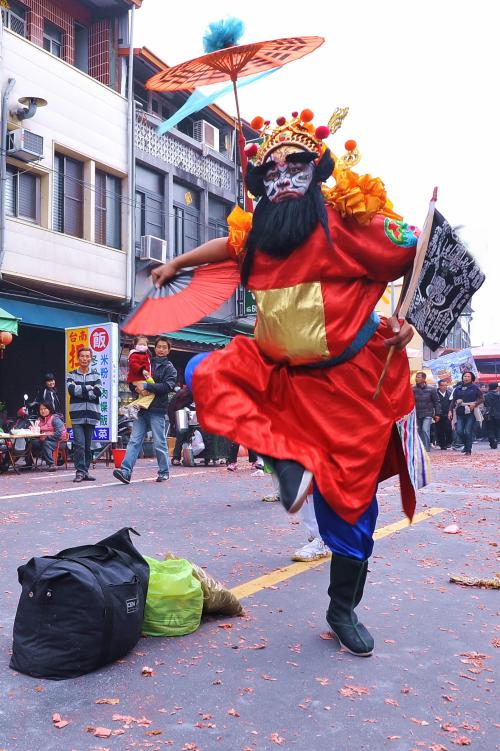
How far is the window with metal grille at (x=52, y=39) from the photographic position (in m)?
17.3

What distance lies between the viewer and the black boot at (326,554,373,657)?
321cm

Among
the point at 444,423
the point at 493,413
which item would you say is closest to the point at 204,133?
the point at 444,423

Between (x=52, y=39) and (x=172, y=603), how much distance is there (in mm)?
17328

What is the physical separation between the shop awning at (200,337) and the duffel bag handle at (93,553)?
16850 mm

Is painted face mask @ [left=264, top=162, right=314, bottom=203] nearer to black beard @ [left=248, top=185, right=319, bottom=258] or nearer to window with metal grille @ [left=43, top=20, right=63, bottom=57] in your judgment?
black beard @ [left=248, top=185, right=319, bottom=258]

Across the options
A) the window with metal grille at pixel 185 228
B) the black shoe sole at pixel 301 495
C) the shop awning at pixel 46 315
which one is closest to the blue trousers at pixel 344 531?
the black shoe sole at pixel 301 495

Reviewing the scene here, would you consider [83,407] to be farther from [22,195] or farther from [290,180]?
[22,195]

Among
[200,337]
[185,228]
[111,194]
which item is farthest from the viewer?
[185,228]

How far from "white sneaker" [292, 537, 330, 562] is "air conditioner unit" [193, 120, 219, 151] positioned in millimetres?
20310

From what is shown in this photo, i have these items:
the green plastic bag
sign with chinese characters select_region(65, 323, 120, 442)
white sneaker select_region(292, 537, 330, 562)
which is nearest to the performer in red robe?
the green plastic bag

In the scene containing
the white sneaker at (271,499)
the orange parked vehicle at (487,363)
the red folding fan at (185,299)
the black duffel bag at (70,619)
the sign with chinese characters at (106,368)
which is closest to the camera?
the black duffel bag at (70,619)

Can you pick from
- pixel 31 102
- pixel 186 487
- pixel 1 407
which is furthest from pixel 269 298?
pixel 31 102

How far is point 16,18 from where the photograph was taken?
53.5 ft

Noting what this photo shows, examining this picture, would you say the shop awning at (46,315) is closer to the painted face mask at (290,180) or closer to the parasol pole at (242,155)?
the parasol pole at (242,155)
